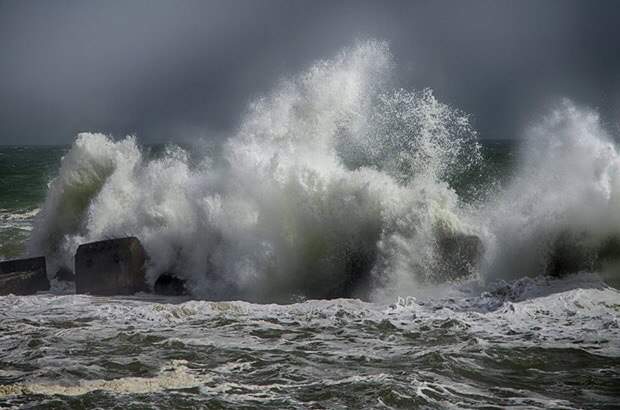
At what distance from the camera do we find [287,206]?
11109mm

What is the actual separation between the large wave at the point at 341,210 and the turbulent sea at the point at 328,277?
0.11 ft

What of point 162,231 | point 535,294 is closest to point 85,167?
point 162,231

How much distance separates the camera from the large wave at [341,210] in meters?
9.90

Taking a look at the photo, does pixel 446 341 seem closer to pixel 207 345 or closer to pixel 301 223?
pixel 207 345

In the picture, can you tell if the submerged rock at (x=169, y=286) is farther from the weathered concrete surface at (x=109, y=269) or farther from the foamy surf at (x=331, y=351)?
the foamy surf at (x=331, y=351)

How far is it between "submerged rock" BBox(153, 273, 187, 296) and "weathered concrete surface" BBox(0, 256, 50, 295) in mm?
2105

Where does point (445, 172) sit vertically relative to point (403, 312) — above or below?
above

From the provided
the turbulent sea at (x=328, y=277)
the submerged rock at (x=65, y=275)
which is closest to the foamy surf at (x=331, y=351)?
the turbulent sea at (x=328, y=277)

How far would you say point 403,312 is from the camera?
26.8 ft

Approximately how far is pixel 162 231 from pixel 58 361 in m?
5.75

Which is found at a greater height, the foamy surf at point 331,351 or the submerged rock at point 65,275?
the submerged rock at point 65,275

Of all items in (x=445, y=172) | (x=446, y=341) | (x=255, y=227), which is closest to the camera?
(x=446, y=341)

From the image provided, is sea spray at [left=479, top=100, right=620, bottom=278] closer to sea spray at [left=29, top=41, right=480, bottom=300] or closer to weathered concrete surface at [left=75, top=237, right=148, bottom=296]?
sea spray at [left=29, top=41, right=480, bottom=300]

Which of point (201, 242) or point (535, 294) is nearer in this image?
point (535, 294)
